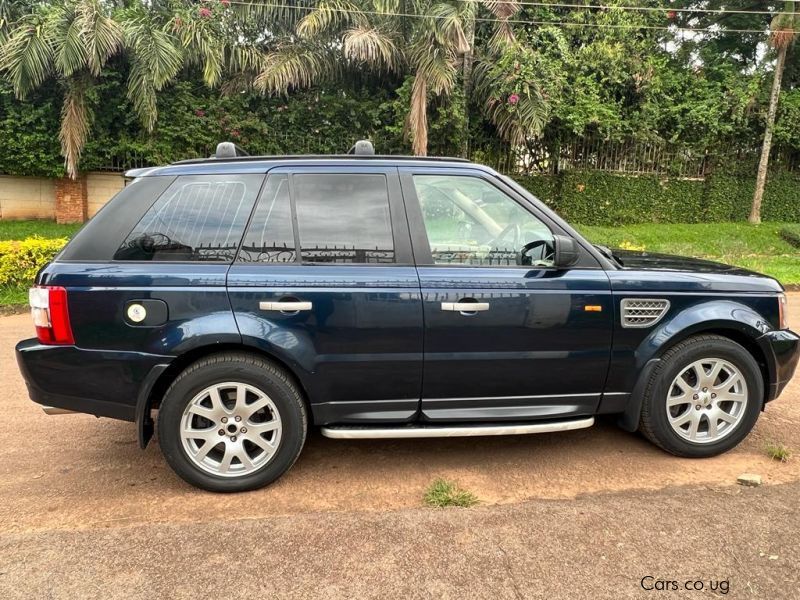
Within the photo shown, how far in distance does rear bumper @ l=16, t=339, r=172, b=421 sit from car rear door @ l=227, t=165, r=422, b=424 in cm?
62

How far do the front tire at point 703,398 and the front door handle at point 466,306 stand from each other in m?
1.16

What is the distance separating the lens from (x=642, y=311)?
131 inches

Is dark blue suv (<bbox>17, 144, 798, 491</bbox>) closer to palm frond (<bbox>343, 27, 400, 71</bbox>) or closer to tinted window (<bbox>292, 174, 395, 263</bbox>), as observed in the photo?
tinted window (<bbox>292, 174, 395, 263</bbox>)

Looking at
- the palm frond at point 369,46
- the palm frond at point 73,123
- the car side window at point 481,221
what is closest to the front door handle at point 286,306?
the car side window at point 481,221

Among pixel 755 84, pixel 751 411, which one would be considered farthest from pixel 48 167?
pixel 755 84

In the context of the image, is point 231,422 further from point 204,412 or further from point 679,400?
point 679,400

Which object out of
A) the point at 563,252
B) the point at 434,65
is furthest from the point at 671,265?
the point at 434,65

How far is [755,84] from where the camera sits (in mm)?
15633

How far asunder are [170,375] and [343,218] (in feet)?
4.29

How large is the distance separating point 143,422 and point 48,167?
13.2 metres

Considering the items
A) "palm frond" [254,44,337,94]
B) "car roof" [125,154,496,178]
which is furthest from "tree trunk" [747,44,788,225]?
"car roof" [125,154,496,178]

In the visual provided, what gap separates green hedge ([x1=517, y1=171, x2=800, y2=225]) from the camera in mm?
16078

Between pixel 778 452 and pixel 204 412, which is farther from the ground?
pixel 204 412

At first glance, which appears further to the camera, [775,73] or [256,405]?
[775,73]
